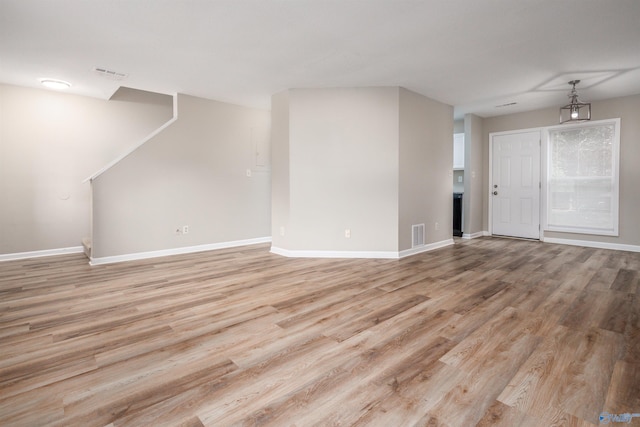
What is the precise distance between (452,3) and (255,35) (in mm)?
1720

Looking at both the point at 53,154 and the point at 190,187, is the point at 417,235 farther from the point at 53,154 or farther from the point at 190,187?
the point at 53,154

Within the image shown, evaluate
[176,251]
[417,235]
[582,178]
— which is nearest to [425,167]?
[417,235]

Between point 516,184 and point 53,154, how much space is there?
8.00 metres

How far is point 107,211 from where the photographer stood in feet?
14.2

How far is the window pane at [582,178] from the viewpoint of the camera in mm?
5215

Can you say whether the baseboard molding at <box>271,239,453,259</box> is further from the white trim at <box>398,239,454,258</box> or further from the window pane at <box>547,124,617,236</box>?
the window pane at <box>547,124,617,236</box>

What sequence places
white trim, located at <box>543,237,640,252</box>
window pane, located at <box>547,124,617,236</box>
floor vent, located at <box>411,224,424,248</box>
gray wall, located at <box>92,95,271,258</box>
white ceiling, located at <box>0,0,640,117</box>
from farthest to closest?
window pane, located at <box>547,124,617,236</box>
white trim, located at <box>543,237,640,252</box>
floor vent, located at <box>411,224,424,248</box>
gray wall, located at <box>92,95,271,258</box>
white ceiling, located at <box>0,0,640,117</box>

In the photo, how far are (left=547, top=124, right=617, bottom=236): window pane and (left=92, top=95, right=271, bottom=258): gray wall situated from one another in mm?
5279

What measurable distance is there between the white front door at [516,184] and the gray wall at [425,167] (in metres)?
1.57

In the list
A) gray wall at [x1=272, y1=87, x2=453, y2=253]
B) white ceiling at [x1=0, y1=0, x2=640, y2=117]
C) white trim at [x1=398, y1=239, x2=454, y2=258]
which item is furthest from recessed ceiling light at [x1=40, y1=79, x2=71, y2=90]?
white trim at [x1=398, y1=239, x2=454, y2=258]

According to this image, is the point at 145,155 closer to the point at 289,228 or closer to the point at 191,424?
the point at 289,228

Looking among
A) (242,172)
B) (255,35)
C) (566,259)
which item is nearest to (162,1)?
(255,35)

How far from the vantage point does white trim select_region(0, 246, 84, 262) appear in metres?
4.45

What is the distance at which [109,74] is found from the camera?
4.00 m
